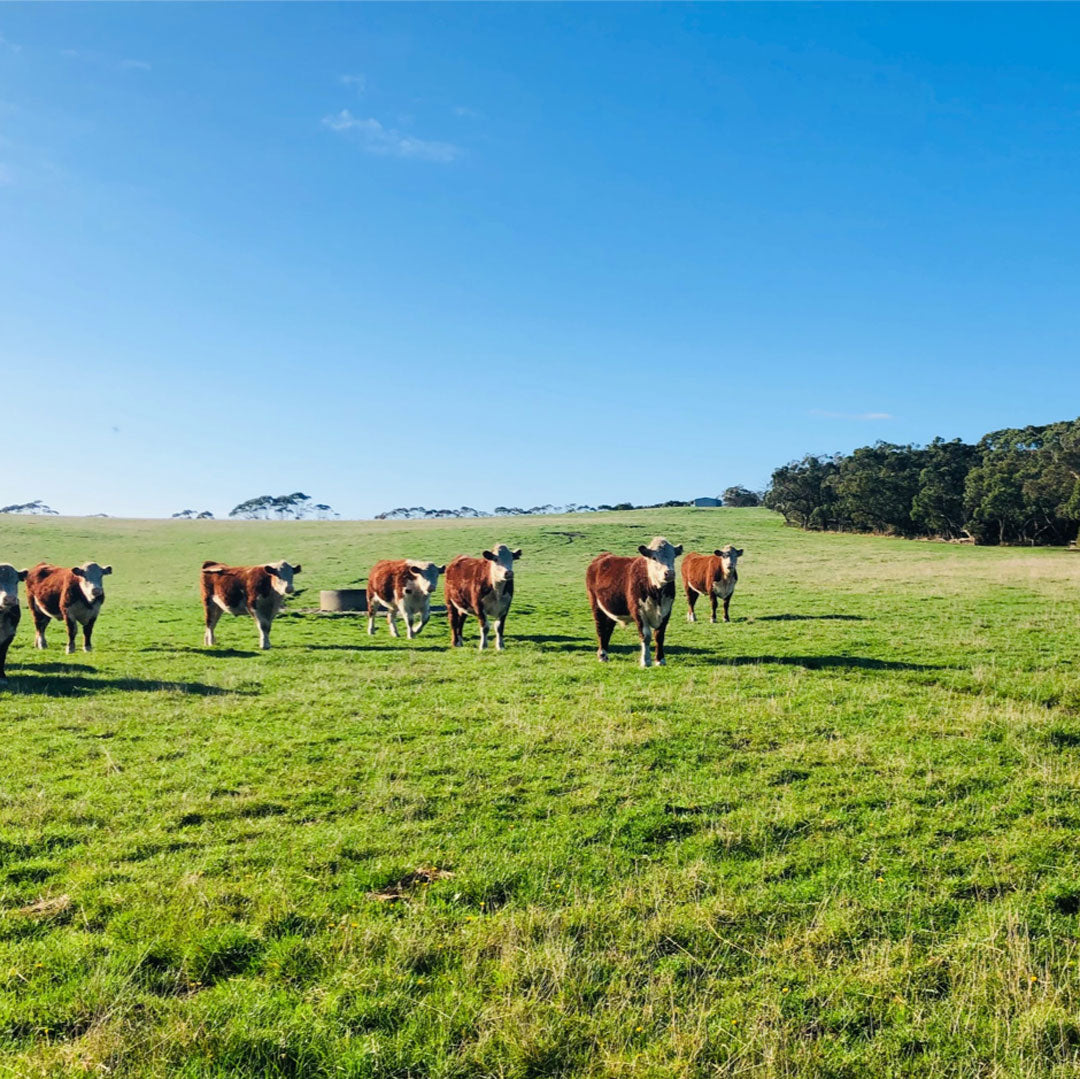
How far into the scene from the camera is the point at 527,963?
16.3 ft

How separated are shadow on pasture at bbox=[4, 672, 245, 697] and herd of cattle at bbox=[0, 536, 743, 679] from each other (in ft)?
3.05

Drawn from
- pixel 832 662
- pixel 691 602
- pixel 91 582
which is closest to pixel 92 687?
pixel 91 582

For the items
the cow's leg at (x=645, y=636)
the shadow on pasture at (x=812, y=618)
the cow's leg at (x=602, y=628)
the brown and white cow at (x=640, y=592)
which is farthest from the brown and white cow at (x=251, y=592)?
the shadow on pasture at (x=812, y=618)

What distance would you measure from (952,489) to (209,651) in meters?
64.9

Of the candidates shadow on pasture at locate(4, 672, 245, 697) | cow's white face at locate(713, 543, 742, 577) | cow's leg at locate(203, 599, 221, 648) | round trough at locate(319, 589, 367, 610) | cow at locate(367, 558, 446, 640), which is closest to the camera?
shadow on pasture at locate(4, 672, 245, 697)

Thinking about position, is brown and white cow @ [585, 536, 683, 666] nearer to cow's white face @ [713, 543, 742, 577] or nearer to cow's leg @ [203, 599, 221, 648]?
cow's white face @ [713, 543, 742, 577]

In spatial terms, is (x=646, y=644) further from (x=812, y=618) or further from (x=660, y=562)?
(x=812, y=618)

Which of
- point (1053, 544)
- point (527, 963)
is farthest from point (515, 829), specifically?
point (1053, 544)

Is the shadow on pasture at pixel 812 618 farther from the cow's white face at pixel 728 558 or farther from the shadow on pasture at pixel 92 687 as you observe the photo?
the shadow on pasture at pixel 92 687

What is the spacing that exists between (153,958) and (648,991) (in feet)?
10.9

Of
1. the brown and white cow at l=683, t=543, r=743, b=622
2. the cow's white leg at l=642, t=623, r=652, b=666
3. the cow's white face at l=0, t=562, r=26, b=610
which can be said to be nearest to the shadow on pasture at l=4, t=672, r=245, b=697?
the cow's white face at l=0, t=562, r=26, b=610

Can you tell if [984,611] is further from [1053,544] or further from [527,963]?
[1053,544]

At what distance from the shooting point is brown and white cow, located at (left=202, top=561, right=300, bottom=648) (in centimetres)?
2042

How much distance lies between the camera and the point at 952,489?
65.9 m
